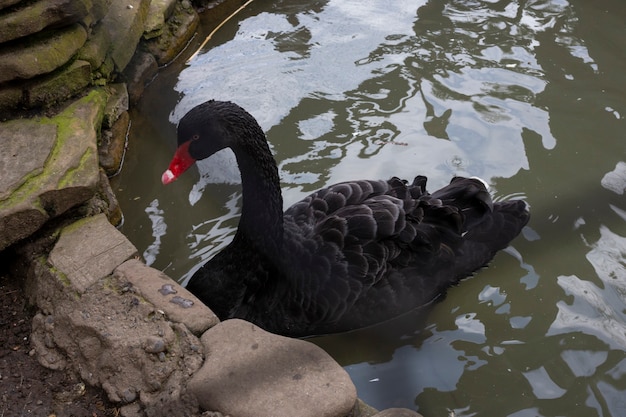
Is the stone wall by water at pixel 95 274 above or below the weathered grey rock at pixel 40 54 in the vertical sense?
below

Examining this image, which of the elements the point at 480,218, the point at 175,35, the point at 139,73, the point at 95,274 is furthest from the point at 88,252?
the point at 175,35

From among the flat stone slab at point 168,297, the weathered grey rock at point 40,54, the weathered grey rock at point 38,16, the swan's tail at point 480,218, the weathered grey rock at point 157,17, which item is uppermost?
the weathered grey rock at point 38,16

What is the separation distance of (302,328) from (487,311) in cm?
78

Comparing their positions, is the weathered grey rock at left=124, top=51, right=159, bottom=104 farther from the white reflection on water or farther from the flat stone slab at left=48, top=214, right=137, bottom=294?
the white reflection on water

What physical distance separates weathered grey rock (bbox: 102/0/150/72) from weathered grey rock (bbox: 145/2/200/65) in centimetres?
34

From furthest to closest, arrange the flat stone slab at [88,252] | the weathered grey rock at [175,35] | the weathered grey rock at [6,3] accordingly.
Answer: the weathered grey rock at [175,35], the weathered grey rock at [6,3], the flat stone slab at [88,252]

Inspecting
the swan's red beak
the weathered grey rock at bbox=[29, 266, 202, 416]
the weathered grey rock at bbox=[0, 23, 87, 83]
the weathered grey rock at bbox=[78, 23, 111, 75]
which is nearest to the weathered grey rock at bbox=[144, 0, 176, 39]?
the weathered grey rock at bbox=[78, 23, 111, 75]

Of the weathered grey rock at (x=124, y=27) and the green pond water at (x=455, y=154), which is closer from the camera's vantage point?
the green pond water at (x=455, y=154)

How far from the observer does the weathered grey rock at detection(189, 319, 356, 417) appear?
213 centimetres

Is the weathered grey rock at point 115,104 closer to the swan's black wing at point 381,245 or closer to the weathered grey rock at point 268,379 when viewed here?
the swan's black wing at point 381,245

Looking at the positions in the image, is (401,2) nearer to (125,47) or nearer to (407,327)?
(125,47)

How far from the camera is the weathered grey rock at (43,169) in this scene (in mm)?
2791

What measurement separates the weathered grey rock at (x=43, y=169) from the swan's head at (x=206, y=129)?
0.40 m

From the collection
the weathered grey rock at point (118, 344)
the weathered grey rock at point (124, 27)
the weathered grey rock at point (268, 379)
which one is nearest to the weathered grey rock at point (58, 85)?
the weathered grey rock at point (124, 27)
